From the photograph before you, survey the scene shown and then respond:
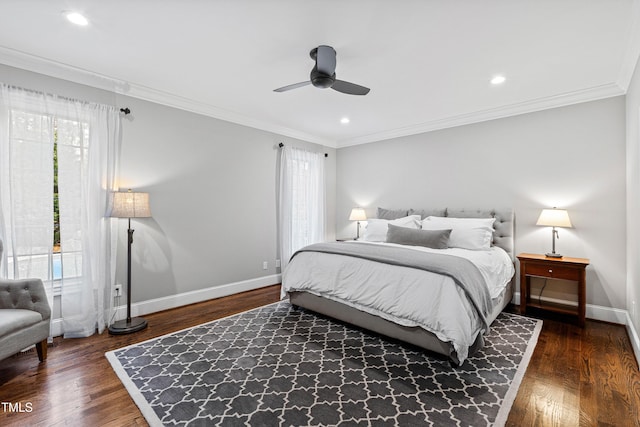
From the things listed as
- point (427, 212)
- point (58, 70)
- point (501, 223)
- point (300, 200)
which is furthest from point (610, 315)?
point (58, 70)

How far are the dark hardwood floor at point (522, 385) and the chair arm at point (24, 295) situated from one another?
0.46 m

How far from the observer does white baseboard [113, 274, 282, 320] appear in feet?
11.3

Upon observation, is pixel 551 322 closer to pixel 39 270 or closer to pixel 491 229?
pixel 491 229

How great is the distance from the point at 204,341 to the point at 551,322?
12.0 feet

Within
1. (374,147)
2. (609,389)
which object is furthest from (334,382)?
(374,147)

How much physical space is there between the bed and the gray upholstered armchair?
2.19 meters

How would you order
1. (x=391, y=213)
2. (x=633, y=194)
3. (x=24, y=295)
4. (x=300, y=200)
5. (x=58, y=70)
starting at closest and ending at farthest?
(x=24, y=295)
(x=633, y=194)
(x=58, y=70)
(x=391, y=213)
(x=300, y=200)

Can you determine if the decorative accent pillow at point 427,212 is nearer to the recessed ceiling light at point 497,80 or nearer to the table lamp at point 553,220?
the table lamp at point 553,220

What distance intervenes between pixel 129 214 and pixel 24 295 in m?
1.00

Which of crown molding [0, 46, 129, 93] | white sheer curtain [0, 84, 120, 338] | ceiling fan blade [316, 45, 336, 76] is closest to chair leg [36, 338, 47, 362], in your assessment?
white sheer curtain [0, 84, 120, 338]

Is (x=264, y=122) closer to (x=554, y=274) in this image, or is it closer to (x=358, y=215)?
(x=358, y=215)

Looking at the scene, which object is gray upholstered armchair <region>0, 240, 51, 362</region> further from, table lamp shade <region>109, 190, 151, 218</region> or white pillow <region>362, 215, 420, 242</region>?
white pillow <region>362, 215, 420, 242</region>

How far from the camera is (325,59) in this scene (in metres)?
2.51

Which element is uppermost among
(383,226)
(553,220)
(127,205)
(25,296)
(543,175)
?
(543,175)
